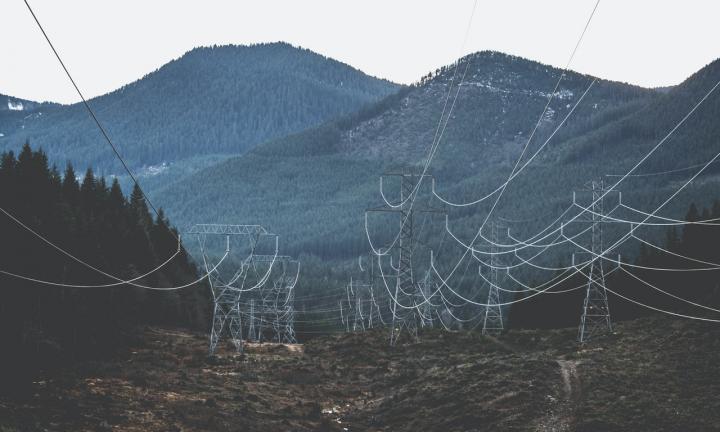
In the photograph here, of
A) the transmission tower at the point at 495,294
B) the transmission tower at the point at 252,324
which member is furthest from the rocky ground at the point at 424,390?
the transmission tower at the point at 252,324

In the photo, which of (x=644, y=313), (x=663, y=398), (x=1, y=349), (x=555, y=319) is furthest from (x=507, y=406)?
(x=555, y=319)

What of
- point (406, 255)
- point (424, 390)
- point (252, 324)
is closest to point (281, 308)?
point (252, 324)

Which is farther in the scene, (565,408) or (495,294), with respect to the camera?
(495,294)

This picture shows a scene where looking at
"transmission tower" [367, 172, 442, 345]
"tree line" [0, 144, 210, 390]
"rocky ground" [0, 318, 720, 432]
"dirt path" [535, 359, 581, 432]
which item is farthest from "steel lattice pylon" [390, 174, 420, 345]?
"tree line" [0, 144, 210, 390]

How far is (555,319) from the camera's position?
101 metres

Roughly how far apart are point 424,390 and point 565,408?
10.7 metres

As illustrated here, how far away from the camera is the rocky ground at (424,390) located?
3850cm

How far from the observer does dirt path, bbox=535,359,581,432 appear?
38.1 meters

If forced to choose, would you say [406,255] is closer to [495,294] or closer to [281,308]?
[495,294]

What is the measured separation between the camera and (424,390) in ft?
163

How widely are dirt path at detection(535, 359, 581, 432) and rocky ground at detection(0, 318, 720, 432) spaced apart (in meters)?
0.08

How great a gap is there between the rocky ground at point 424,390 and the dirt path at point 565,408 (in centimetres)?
8

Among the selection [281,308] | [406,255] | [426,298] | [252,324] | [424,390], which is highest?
[406,255]

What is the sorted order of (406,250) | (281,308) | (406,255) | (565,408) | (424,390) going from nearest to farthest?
1. (565,408)
2. (424,390)
3. (406,250)
4. (406,255)
5. (281,308)
